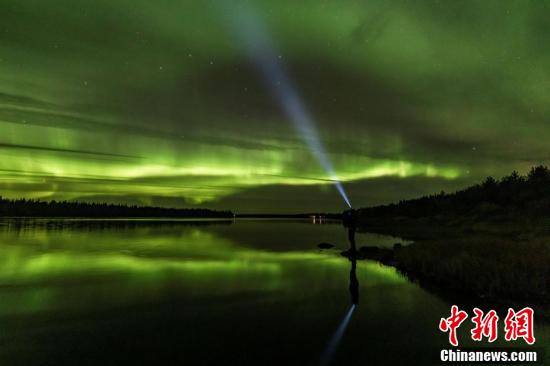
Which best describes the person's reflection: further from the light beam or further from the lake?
the light beam

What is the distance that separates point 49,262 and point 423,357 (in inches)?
1424

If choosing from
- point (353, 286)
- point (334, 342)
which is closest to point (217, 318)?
point (334, 342)

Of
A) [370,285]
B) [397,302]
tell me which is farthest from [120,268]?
[397,302]

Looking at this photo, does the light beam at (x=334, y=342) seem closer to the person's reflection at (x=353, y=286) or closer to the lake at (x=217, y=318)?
the lake at (x=217, y=318)

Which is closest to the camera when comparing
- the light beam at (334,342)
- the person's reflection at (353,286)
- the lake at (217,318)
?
the light beam at (334,342)

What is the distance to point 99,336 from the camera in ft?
43.4

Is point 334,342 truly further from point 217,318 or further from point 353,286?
point 353,286

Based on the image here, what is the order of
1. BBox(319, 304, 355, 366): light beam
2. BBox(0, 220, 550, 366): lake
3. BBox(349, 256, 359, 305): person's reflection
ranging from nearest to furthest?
BBox(319, 304, 355, 366): light beam < BBox(0, 220, 550, 366): lake < BBox(349, 256, 359, 305): person's reflection

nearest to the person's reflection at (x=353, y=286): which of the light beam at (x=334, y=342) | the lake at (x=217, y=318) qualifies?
the lake at (x=217, y=318)

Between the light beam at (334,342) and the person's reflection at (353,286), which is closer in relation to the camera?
the light beam at (334,342)

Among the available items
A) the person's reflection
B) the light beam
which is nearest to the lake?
the light beam

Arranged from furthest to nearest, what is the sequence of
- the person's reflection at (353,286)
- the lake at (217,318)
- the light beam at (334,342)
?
the person's reflection at (353,286), the lake at (217,318), the light beam at (334,342)

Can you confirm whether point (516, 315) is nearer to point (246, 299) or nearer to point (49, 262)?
point (246, 299)

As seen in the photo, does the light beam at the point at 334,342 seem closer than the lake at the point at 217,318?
Yes
